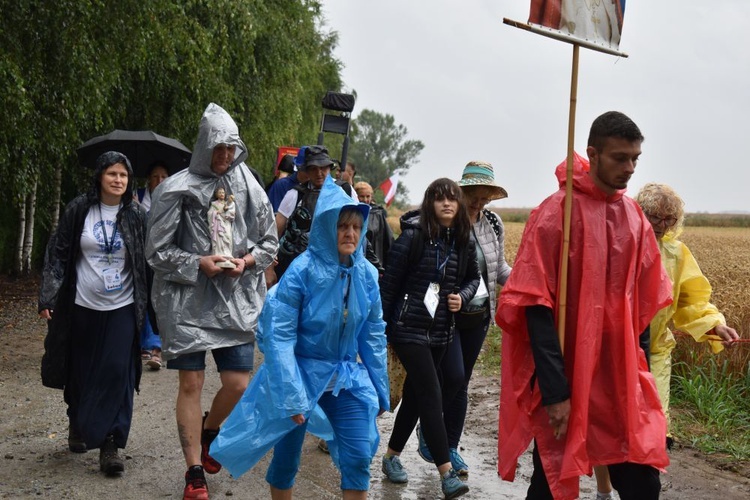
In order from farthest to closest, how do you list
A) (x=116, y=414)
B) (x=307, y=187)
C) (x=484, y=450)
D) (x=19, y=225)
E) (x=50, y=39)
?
(x=19, y=225) → (x=50, y=39) → (x=307, y=187) → (x=484, y=450) → (x=116, y=414)

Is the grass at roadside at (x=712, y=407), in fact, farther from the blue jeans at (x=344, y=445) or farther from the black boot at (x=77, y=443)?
the black boot at (x=77, y=443)

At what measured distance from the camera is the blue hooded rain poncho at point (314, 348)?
4570 mm

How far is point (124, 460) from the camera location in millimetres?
6297

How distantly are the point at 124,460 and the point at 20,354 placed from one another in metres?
4.48

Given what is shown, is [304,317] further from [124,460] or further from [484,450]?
Answer: [484,450]

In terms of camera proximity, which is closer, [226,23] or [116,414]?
[116,414]

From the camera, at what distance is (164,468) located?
20.2ft

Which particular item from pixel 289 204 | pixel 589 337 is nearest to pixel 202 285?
pixel 289 204

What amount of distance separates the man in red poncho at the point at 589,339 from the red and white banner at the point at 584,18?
0.43 meters

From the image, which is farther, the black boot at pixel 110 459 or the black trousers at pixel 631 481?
the black boot at pixel 110 459

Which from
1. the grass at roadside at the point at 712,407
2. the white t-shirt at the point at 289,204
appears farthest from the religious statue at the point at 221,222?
the grass at roadside at the point at 712,407

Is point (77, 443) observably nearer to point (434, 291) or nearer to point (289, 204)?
point (434, 291)

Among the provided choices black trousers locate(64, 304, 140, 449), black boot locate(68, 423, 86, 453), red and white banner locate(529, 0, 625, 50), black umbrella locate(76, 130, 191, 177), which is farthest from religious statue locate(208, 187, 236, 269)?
black umbrella locate(76, 130, 191, 177)

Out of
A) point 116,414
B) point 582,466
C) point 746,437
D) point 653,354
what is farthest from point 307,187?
point 582,466
